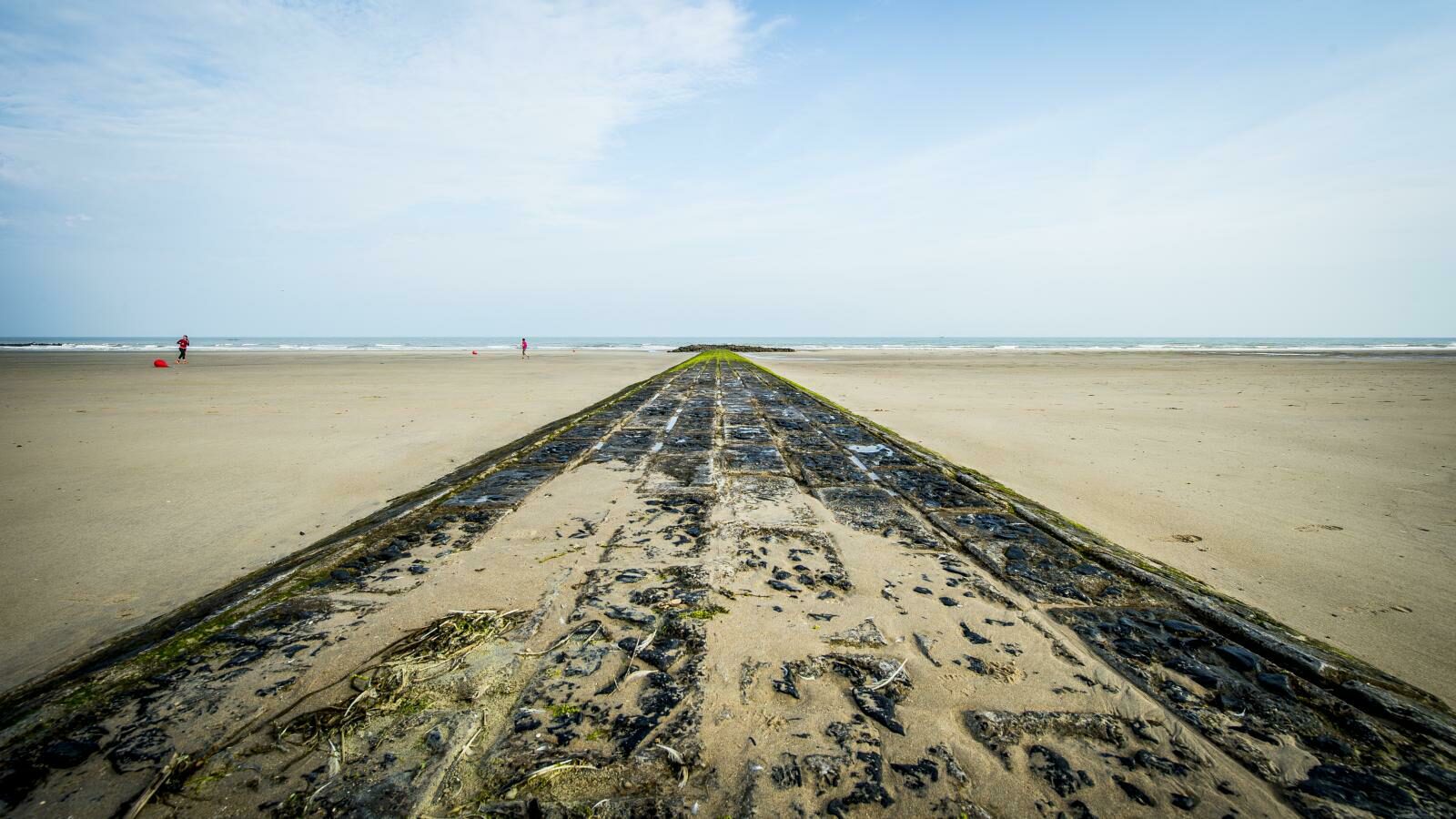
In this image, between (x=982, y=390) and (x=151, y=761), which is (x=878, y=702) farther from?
(x=982, y=390)

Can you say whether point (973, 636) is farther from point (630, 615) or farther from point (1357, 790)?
point (630, 615)

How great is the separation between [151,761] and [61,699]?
67 centimetres

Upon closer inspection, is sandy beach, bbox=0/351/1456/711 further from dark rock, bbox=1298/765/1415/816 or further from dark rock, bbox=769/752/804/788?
dark rock, bbox=769/752/804/788

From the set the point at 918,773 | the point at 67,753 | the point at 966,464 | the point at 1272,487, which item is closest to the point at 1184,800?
the point at 918,773

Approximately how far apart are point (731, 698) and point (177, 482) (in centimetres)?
614

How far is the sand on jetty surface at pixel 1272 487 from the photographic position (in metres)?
2.86

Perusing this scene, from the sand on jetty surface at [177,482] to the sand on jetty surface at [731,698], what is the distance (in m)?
1.00

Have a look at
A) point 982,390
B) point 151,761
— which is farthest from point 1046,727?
point 982,390

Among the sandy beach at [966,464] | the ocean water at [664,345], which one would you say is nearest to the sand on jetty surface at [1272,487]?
the sandy beach at [966,464]

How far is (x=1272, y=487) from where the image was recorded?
5.02 m

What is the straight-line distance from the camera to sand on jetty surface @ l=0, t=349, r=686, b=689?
2871mm

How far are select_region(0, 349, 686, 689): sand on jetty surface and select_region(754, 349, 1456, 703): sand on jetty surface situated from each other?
5818 millimetres

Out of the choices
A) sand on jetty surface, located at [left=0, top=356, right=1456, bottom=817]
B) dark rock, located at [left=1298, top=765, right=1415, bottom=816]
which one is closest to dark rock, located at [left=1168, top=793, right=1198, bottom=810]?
sand on jetty surface, located at [left=0, top=356, right=1456, bottom=817]

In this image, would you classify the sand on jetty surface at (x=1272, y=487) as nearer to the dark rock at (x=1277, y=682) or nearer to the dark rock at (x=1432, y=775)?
the dark rock at (x=1277, y=682)
